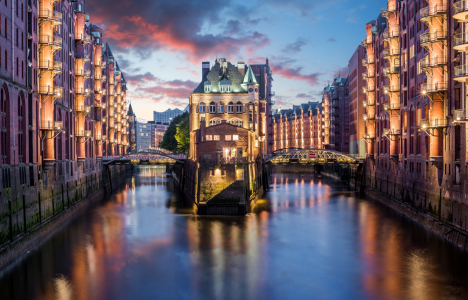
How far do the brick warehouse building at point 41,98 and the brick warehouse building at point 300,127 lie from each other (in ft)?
306

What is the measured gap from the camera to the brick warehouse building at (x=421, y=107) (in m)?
31.3

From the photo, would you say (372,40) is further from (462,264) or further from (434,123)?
(462,264)

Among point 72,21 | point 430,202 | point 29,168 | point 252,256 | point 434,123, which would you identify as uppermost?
point 72,21

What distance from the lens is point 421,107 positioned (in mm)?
41188

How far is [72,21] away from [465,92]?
139ft

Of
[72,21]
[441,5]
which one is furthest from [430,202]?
[72,21]

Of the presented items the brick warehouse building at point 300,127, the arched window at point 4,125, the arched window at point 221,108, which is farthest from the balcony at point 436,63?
the brick warehouse building at point 300,127

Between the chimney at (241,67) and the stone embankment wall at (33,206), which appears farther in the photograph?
the chimney at (241,67)

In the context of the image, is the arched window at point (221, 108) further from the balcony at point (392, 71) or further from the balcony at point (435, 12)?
the balcony at point (435, 12)

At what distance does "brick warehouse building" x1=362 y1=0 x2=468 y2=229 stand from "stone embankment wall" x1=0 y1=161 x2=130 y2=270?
29.3m

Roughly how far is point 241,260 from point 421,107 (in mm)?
24446

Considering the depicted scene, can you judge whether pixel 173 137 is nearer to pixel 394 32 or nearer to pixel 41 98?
pixel 394 32

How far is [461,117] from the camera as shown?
28891 millimetres

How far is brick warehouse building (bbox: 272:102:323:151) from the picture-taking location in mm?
140875
